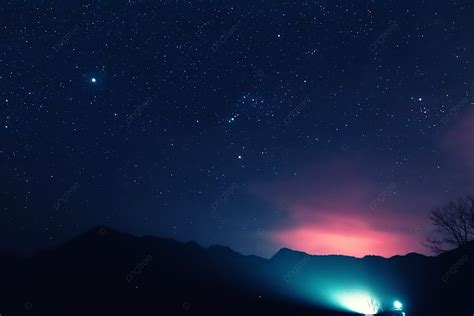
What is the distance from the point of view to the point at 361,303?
56094 mm

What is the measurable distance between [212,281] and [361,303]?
27.0 m

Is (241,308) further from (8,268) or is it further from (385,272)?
(8,268)

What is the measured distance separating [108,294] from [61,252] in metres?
51.9

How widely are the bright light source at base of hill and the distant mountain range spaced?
203mm

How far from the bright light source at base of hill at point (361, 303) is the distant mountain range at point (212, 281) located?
8.0 inches

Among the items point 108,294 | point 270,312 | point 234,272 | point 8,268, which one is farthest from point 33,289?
point 234,272

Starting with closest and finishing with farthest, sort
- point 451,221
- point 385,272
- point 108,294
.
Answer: point 451,221 → point 108,294 → point 385,272

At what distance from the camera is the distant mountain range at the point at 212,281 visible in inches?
1599

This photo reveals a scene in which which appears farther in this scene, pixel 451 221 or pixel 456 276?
pixel 456 276

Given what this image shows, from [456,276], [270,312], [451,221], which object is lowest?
[270,312]

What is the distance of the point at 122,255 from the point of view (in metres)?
91.1

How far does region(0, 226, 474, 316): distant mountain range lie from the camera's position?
40625mm

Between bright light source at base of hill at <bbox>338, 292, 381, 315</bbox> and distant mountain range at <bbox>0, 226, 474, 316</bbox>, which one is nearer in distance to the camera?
distant mountain range at <bbox>0, 226, 474, 316</bbox>

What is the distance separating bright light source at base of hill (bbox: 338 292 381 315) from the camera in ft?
161
